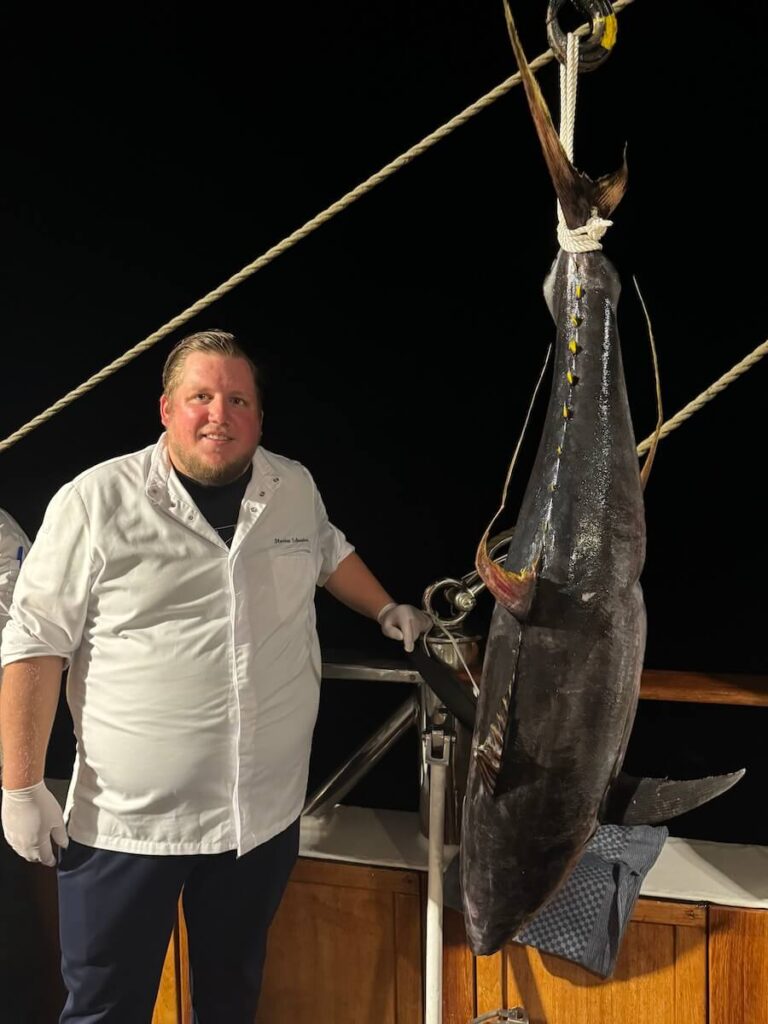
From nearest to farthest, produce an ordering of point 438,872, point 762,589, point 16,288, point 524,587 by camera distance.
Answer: point 524,587
point 438,872
point 762,589
point 16,288

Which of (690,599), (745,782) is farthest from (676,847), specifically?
(690,599)

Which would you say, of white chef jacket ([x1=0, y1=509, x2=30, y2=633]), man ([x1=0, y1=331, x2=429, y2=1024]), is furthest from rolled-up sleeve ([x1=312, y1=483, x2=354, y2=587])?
white chef jacket ([x1=0, y1=509, x2=30, y2=633])

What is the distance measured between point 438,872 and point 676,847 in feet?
1.97

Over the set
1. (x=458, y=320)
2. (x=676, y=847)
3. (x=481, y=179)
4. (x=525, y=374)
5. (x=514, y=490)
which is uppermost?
(x=481, y=179)

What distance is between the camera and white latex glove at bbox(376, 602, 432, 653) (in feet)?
5.39

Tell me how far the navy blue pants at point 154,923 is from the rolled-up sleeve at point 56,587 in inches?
15.4

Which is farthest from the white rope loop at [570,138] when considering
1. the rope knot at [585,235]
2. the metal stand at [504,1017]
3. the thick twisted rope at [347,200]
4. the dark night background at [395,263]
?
the metal stand at [504,1017]

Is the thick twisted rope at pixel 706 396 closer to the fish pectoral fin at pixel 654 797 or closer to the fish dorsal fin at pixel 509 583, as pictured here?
the fish dorsal fin at pixel 509 583

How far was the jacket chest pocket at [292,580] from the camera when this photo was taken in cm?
161

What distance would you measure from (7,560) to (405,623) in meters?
0.84

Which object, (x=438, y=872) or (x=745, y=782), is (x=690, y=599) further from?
(x=438, y=872)

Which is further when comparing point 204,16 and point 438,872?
point 204,16

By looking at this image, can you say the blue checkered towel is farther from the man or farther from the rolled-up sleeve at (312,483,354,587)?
the rolled-up sleeve at (312,483,354,587)

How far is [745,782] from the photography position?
2.07 metres
